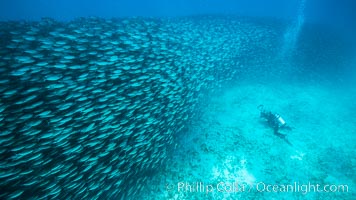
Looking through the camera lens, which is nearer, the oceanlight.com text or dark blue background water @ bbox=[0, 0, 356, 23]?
the oceanlight.com text

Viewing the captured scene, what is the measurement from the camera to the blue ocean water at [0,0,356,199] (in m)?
5.07

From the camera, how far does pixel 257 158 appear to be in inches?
343

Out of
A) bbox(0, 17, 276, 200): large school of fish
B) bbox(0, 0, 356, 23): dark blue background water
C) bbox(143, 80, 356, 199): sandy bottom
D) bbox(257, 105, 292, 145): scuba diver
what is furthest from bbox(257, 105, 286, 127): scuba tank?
bbox(0, 0, 356, 23): dark blue background water

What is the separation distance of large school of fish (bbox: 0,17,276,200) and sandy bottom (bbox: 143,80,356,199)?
3.76 ft

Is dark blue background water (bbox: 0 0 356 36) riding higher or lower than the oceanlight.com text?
higher

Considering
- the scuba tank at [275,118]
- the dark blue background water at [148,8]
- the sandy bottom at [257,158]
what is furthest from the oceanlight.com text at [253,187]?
the dark blue background water at [148,8]

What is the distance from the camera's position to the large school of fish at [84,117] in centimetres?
469

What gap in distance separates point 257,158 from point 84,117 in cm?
713

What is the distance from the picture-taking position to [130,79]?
755 centimetres

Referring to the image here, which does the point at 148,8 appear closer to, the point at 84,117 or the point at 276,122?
the point at 276,122

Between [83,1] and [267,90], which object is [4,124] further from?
[83,1]

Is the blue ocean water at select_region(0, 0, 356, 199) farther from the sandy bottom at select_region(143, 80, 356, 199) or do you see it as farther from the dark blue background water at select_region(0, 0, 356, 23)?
the dark blue background water at select_region(0, 0, 356, 23)

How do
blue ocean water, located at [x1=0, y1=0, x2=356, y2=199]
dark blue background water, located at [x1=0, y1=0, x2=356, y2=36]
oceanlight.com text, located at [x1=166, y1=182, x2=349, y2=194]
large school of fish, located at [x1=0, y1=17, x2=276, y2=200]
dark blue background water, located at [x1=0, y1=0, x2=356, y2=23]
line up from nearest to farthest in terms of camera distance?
1. large school of fish, located at [x1=0, y1=17, x2=276, y2=200]
2. blue ocean water, located at [x1=0, y1=0, x2=356, y2=199]
3. oceanlight.com text, located at [x1=166, y1=182, x2=349, y2=194]
4. dark blue background water, located at [x1=0, y1=0, x2=356, y2=36]
5. dark blue background water, located at [x1=0, y1=0, x2=356, y2=23]

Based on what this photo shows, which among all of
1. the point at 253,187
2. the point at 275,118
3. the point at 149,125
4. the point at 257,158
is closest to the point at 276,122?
the point at 275,118
